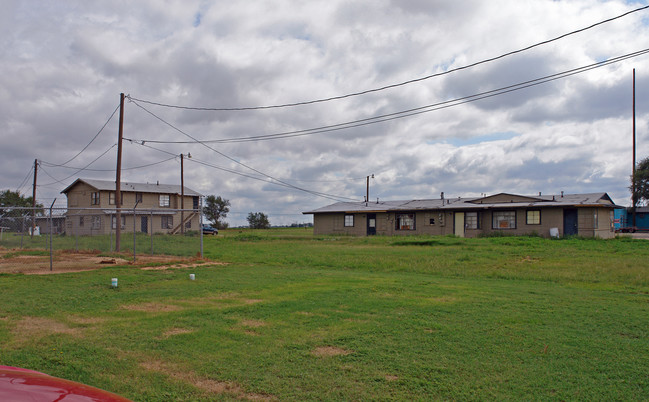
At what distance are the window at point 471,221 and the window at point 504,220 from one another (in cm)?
127

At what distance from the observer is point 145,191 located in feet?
169

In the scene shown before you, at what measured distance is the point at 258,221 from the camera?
79.4 m

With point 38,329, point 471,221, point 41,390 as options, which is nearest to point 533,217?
point 471,221

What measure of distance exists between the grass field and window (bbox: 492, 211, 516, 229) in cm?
2194

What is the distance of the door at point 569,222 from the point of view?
31.0 metres

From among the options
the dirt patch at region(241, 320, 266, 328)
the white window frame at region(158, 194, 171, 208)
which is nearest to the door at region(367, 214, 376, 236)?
the white window frame at region(158, 194, 171, 208)

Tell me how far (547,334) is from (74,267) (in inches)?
578

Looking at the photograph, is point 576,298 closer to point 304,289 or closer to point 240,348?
point 304,289

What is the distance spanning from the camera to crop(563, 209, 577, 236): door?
31.0 m

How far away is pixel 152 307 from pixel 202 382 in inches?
→ 170

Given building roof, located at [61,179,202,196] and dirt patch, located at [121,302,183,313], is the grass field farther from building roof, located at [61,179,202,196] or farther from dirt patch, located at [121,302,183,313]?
building roof, located at [61,179,202,196]

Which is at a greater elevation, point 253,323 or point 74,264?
point 253,323

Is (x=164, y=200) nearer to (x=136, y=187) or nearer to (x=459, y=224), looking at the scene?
(x=136, y=187)

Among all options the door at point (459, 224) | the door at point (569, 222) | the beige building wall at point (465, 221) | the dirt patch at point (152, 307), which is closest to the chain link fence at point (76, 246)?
the dirt patch at point (152, 307)
